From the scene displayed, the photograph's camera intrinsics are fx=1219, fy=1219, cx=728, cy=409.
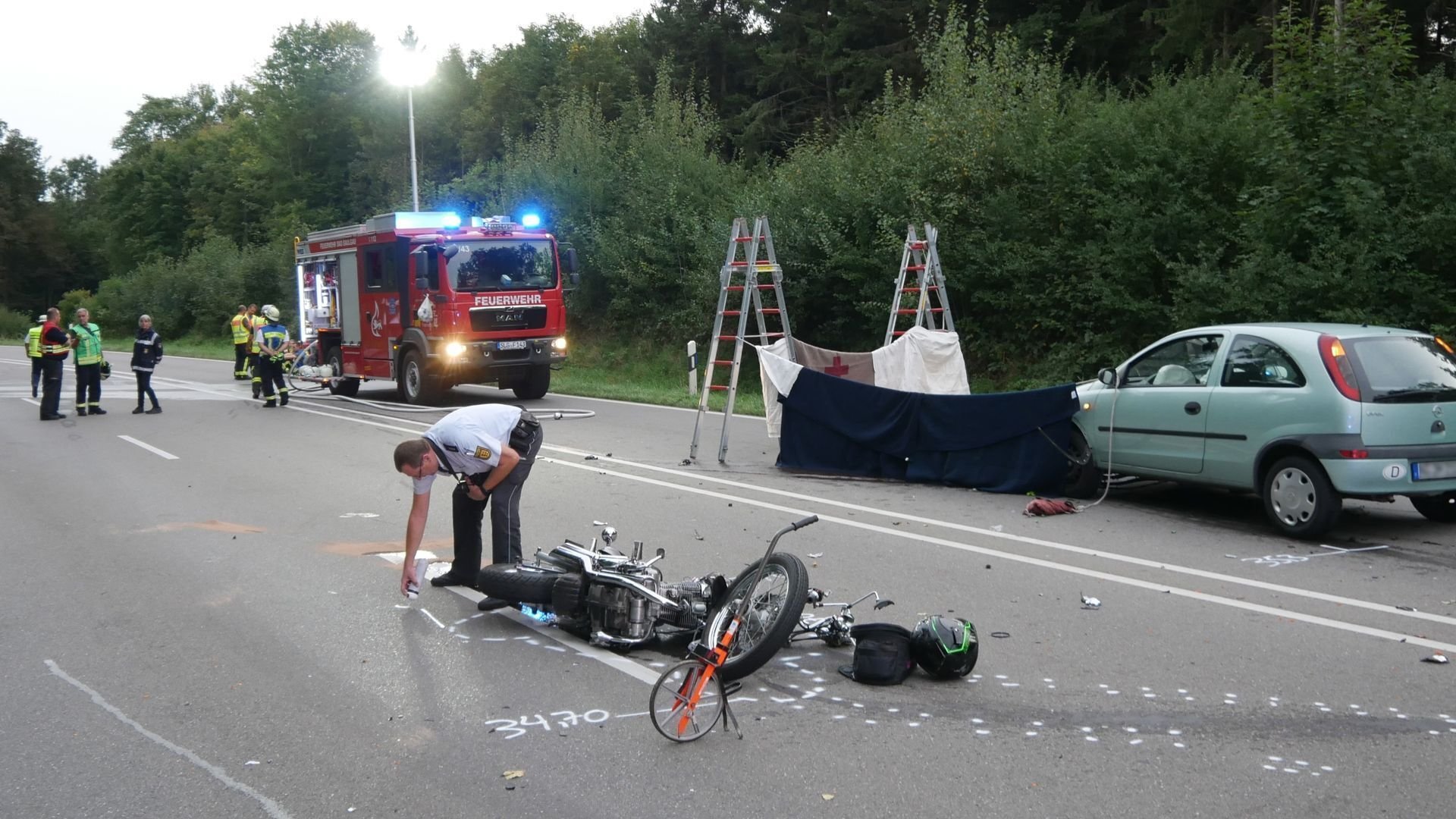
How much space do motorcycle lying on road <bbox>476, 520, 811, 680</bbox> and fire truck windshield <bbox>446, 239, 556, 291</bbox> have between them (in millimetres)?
13680

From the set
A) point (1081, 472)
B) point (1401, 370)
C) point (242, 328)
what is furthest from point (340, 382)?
point (1401, 370)

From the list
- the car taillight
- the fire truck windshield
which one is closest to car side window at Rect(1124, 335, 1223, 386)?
the car taillight

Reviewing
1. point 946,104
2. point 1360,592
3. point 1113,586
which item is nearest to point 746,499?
point 1113,586

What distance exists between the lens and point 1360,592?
723 centimetres

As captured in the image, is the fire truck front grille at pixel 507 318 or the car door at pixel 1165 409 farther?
the fire truck front grille at pixel 507 318

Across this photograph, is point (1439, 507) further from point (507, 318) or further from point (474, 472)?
point (507, 318)

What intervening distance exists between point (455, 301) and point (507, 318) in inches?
35.6

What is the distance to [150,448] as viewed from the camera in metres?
15.2

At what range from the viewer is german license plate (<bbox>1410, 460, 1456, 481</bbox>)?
332 inches

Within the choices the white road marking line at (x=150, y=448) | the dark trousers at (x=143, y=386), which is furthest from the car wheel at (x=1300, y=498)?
the dark trousers at (x=143, y=386)

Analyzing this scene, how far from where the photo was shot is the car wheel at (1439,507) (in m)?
9.20

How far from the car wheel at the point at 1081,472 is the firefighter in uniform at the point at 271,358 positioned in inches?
566

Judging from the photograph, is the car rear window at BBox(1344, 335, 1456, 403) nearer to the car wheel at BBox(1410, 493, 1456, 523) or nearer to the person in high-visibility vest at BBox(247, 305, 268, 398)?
the car wheel at BBox(1410, 493, 1456, 523)

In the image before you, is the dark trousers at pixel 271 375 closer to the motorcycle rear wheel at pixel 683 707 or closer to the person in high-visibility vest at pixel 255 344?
the person in high-visibility vest at pixel 255 344
